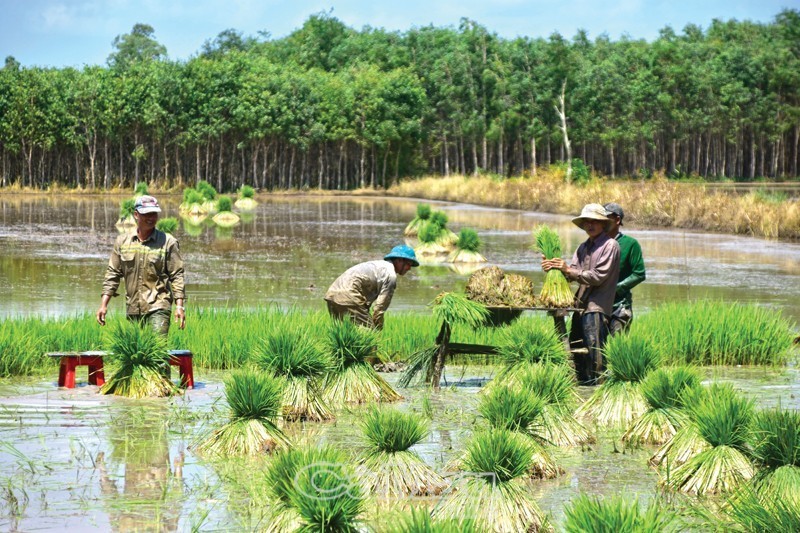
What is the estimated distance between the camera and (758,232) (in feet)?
114

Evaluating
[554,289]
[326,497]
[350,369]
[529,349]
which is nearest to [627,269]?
[554,289]

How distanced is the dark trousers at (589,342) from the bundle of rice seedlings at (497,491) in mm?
4067

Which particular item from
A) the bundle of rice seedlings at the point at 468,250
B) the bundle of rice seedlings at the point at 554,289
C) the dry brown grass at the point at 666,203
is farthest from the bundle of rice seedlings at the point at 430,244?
the bundle of rice seedlings at the point at 554,289

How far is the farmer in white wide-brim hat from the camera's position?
10.6 meters


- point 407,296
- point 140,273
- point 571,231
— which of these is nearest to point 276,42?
point 571,231

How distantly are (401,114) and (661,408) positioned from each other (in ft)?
242

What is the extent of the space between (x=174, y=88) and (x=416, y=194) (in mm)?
18223

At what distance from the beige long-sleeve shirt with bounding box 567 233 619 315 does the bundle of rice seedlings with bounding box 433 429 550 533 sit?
4158mm

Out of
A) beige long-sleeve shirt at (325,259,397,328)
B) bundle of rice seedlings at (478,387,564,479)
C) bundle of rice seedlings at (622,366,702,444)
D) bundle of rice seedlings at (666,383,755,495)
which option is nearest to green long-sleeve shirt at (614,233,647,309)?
beige long-sleeve shirt at (325,259,397,328)

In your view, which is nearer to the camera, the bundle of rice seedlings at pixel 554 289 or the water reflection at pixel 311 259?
the bundle of rice seedlings at pixel 554 289

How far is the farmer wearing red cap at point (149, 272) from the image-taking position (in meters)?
10.4

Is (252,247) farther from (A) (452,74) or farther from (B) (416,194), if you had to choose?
(A) (452,74)

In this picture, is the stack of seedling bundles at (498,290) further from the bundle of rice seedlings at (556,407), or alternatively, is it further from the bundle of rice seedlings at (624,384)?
the bundle of rice seedlings at (556,407)

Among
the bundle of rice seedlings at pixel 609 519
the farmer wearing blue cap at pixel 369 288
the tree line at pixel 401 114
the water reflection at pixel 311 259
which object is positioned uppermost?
the tree line at pixel 401 114
